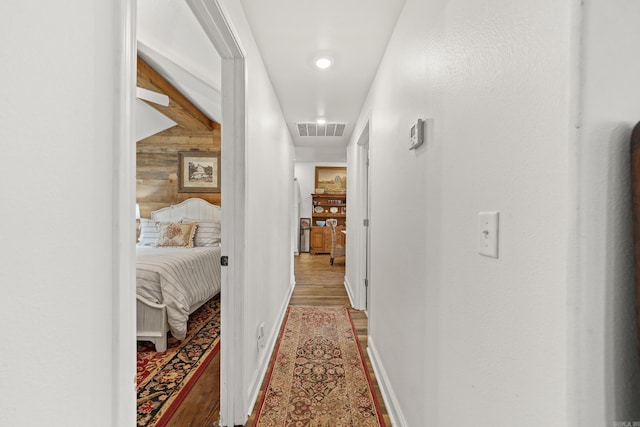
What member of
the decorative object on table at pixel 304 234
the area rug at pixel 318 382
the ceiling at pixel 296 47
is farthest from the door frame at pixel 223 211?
the decorative object on table at pixel 304 234

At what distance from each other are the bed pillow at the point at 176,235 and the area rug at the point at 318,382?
78.3 inches

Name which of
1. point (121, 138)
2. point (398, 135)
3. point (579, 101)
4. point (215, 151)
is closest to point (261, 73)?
point (398, 135)

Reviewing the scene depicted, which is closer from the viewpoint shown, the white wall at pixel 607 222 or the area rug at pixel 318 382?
the white wall at pixel 607 222

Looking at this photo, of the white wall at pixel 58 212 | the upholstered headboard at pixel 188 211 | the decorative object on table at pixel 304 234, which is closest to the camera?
the white wall at pixel 58 212

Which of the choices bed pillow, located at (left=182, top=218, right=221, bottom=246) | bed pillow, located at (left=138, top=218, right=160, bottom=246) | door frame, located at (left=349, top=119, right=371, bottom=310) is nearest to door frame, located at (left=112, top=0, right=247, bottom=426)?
door frame, located at (left=349, top=119, right=371, bottom=310)

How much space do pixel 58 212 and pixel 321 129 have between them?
3930 mm

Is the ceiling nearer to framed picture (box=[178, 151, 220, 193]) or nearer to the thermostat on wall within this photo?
the thermostat on wall

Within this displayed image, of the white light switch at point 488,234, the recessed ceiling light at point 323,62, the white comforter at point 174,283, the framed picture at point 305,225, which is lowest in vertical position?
the white comforter at point 174,283

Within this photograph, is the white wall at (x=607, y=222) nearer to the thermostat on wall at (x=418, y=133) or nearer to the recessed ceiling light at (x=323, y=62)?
the thermostat on wall at (x=418, y=133)

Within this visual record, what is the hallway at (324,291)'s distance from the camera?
7.24 ft

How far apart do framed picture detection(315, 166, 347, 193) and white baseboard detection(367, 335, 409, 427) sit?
249 inches

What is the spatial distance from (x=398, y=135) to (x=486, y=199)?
1.05m

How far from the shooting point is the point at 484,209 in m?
0.83

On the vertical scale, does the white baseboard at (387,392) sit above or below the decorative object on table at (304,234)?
below
